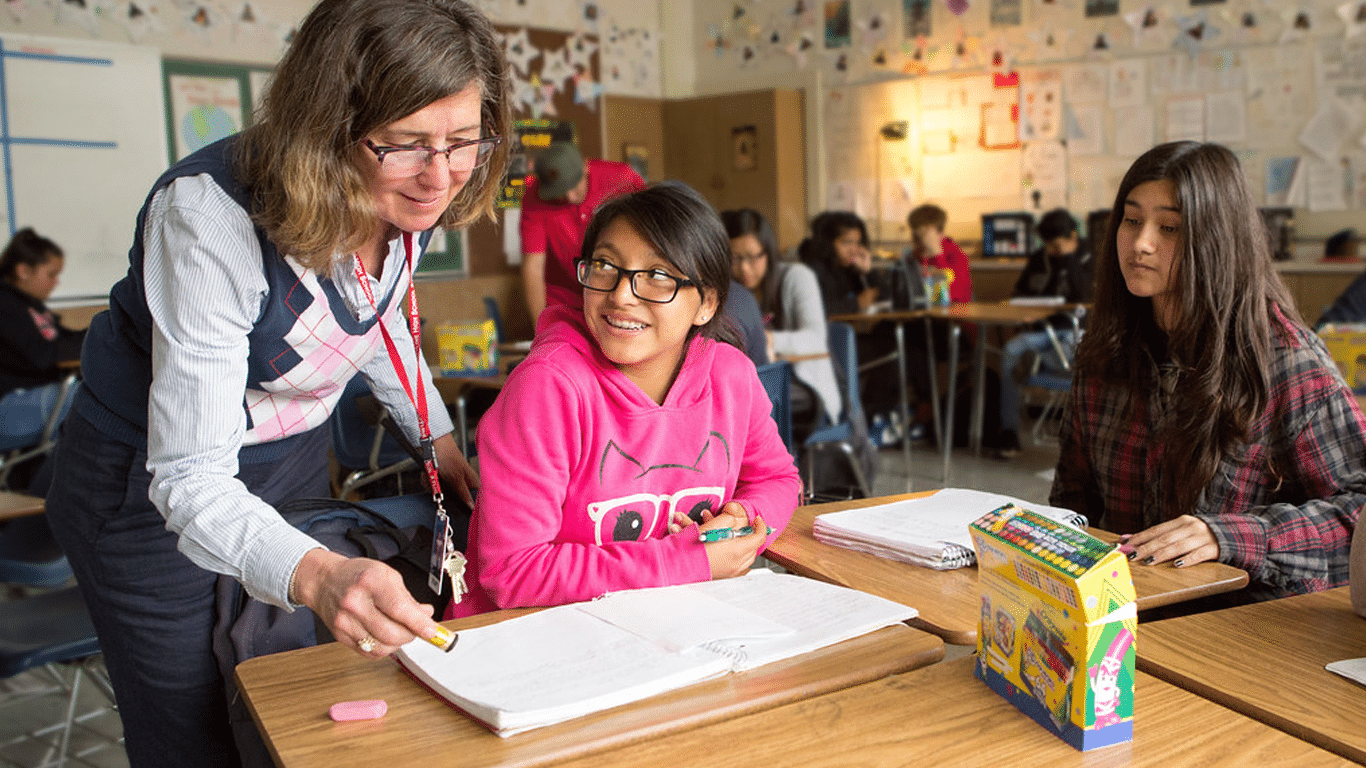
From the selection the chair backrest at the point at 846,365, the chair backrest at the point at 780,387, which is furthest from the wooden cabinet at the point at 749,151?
the chair backrest at the point at 780,387

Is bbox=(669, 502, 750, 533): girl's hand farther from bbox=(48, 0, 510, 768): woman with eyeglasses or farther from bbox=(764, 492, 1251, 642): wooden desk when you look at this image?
bbox=(48, 0, 510, 768): woman with eyeglasses

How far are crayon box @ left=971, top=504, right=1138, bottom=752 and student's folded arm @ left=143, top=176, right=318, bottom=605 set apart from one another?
645 millimetres

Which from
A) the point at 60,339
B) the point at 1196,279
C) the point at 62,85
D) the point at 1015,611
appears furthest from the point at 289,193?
the point at 62,85

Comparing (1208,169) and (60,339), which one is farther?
(60,339)

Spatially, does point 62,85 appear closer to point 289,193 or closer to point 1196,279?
point 289,193

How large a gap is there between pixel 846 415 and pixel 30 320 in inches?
123

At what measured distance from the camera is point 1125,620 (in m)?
0.88

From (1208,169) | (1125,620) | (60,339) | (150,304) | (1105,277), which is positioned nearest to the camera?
(1125,620)

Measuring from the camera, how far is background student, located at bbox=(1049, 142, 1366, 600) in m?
1.48

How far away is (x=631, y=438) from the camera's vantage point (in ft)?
4.66

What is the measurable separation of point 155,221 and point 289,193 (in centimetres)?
15

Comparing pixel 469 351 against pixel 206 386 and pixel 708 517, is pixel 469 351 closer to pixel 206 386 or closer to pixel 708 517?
pixel 708 517

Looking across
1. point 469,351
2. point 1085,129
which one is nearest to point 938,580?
point 469,351

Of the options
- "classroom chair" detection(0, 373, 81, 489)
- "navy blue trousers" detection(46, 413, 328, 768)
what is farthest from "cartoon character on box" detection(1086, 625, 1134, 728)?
"classroom chair" detection(0, 373, 81, 489)
